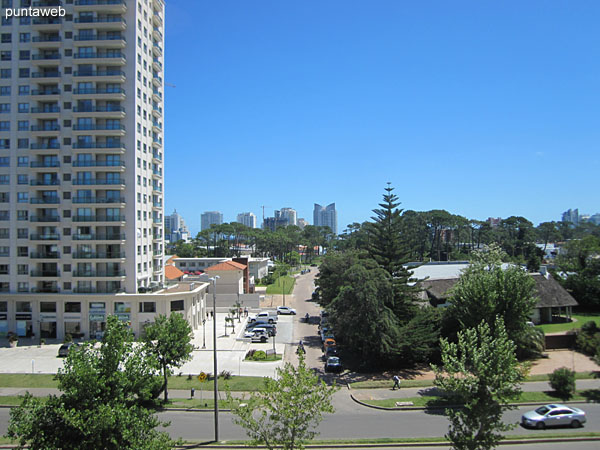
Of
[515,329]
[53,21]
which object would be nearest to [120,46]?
[53,21]

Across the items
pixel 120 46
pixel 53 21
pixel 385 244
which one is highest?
pixel 53 21

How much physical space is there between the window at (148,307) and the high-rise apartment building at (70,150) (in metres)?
2.07

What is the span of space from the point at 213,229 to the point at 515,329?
105613 millimetres

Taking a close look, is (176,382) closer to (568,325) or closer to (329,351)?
(329,351)

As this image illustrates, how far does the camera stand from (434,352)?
36281 mm

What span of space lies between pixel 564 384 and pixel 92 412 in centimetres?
2794

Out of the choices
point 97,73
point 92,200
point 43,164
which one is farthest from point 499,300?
point 43,164

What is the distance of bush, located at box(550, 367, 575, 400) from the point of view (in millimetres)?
26828

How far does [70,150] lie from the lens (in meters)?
46.9

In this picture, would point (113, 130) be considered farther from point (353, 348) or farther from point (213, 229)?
point (213, 229)

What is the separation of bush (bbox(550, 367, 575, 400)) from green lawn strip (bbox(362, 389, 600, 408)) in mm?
439

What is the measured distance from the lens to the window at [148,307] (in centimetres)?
4679

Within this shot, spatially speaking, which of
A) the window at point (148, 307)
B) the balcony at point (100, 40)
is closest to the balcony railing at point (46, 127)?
the balcony at point (100, 40)

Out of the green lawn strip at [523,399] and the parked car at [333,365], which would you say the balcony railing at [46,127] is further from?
the green lawn strip at [523,399]
